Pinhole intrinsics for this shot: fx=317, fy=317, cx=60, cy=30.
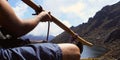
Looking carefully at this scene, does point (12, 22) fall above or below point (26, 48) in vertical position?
above

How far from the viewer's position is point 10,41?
342 cm

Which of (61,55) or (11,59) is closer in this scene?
(11,59)

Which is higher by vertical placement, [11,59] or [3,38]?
[3,38]

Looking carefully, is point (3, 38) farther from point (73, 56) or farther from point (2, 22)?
point (73, 56)

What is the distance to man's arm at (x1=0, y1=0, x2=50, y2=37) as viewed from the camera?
301 centimetres

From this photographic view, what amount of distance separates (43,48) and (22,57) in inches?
10.9

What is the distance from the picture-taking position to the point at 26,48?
329 centimetres

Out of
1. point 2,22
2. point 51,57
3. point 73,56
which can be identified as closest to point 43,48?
point 51,57

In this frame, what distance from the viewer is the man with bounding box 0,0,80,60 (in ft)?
9.99

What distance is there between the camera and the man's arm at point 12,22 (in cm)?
301

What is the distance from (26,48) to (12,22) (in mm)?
364

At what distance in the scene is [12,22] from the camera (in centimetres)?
306

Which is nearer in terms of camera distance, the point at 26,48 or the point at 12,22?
the point at 12,22

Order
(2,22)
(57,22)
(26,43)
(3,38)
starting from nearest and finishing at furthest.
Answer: (2,22) → (3,38) → (26,43) → (57,22)
